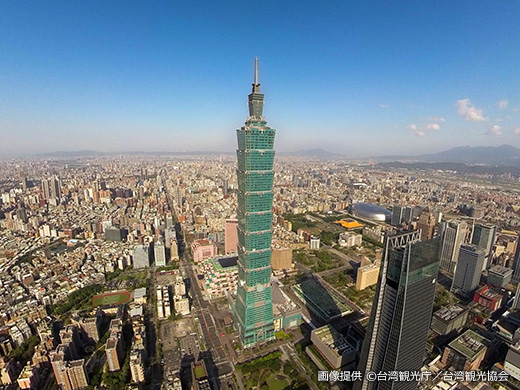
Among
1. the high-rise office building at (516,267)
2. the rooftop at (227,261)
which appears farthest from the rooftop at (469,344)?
the rooftop at (227,261)

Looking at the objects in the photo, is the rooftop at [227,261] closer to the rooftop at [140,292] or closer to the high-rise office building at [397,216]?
the rooftop at [140,292]

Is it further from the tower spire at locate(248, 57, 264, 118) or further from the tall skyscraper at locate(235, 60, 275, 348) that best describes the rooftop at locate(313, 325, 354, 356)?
the tower spire at locate(248, 57, 264, 118)

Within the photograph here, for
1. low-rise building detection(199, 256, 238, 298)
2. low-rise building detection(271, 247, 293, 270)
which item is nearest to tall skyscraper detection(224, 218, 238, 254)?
low-rise building detection(199, 256, 238, 298)

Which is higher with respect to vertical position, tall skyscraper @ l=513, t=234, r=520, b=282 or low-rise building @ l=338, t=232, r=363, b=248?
tall skyscraper @ l=513, t=234, r=520, b=282

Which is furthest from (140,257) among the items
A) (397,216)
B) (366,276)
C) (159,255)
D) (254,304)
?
(397,216)

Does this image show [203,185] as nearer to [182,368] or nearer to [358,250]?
[358,250]

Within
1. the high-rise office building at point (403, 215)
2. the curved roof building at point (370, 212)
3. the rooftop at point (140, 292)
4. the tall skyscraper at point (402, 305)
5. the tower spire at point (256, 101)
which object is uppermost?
the tower spire at point (256, 101)
